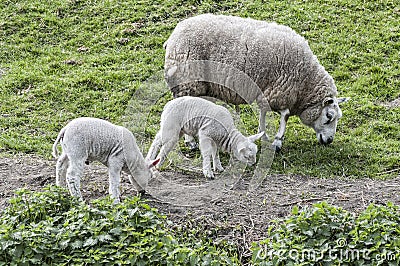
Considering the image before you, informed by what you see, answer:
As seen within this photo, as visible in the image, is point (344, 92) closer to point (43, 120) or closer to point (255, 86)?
point (255, 86)

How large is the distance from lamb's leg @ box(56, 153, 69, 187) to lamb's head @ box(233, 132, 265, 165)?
2.07 meters

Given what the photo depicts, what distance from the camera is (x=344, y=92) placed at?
37.3ft

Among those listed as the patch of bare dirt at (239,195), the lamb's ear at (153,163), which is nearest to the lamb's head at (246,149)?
the patch of bare dirt at (239,195)

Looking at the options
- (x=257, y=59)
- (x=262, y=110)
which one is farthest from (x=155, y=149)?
(x=257, y=59)

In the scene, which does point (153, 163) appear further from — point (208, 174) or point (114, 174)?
point (208, 174)

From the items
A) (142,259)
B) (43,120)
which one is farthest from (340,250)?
(43,120)

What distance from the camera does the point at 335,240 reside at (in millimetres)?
5332

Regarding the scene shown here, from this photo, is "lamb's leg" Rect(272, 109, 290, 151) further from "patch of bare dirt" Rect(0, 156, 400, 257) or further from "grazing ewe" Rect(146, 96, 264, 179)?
"grazing ewe" Rect(146, 96, 264, 179)

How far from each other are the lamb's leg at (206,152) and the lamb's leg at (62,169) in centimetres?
167

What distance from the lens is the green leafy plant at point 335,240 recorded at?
16.7 feet

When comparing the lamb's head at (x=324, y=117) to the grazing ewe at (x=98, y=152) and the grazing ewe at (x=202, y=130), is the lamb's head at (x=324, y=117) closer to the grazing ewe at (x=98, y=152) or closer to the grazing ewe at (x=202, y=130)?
the grazing ewe at (x=202, y=130)

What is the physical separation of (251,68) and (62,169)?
313 cm

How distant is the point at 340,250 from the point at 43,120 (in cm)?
644

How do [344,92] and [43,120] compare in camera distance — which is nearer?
[43,120]
